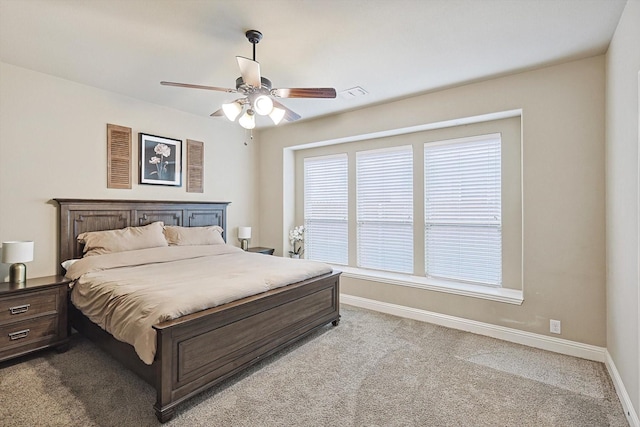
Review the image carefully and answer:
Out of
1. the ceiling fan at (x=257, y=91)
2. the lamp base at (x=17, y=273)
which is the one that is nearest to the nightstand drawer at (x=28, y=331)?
the lamp base at (x=17, y=273)

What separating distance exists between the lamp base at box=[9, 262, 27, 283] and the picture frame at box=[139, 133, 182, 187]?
1.53 metres

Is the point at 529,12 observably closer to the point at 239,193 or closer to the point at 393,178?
the point at 393,178

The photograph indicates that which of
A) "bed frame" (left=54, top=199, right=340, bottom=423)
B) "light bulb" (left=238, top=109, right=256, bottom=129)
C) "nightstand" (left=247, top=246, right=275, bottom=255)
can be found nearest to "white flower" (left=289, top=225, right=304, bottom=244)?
"nightstand" (left=247, top=246, right=275, bottom=255)

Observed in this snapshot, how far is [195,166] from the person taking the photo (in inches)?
184

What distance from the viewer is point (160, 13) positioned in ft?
7.45

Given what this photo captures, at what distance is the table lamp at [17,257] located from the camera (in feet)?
9.06

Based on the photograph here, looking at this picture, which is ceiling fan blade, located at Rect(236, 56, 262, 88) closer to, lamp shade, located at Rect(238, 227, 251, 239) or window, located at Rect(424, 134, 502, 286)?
window, located at Rect(424, 134, 502, 286)

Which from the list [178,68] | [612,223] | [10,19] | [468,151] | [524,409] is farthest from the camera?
[468,151]

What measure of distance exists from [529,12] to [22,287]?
4.46 m

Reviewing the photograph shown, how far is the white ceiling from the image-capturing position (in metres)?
2.20

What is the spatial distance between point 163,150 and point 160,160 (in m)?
0.14

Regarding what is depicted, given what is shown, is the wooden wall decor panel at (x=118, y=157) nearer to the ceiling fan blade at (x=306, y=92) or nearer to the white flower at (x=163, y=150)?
the white flower at (x=163, y=150)

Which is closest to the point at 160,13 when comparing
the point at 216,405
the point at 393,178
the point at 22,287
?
the point at 22,287

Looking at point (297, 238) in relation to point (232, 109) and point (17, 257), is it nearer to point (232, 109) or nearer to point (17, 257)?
point (232, 109)
